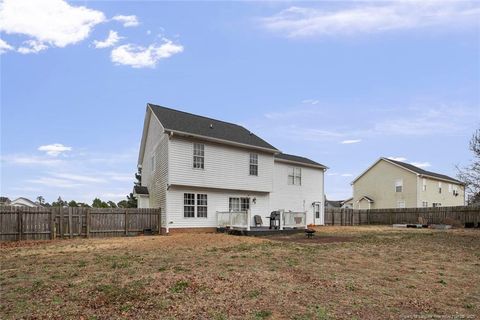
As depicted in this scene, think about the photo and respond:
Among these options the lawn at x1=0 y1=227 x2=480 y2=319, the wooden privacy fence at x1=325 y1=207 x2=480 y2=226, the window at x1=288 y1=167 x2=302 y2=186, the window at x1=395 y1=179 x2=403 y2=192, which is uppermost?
the window at x1=288 y1=167 x2=302 y2=186

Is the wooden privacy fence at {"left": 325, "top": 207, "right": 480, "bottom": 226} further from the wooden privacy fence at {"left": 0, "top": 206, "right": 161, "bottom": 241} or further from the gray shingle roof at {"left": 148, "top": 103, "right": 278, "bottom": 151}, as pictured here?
the wooden privacy fence at {"left": 0, "top": 206, "right": 161, "bottom": 241}

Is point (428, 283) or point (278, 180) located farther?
point (278, 180)

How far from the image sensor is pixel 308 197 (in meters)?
31.9

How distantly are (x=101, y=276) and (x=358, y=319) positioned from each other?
553 cm

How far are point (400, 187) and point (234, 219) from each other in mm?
27237

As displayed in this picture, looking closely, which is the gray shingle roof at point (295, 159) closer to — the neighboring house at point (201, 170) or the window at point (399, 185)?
the neighboring house at point (201, 170)

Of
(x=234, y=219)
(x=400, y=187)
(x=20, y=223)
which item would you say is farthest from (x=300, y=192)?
(x=20, y=223)

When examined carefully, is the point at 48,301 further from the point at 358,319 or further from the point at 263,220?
the point at 263,220

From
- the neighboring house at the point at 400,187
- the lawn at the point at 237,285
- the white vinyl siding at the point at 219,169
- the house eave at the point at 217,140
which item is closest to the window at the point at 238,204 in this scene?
the white vinyl siding at the point at 219,169

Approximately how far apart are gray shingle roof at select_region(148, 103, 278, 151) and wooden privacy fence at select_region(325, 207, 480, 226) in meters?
12.4

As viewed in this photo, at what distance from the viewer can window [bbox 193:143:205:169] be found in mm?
22453

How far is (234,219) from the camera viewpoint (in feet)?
73.2

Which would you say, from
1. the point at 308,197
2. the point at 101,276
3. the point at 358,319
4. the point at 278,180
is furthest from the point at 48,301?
the point at 308,197

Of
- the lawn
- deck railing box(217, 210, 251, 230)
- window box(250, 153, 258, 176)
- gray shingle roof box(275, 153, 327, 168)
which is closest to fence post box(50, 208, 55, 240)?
the lawn
